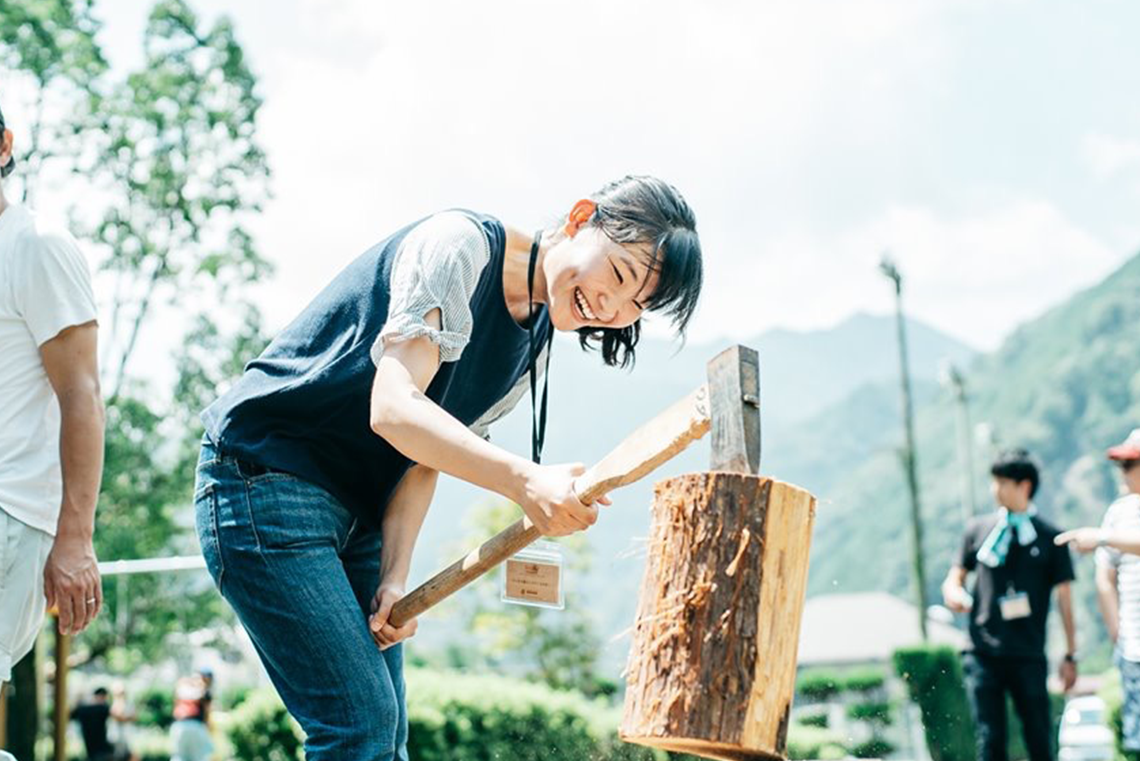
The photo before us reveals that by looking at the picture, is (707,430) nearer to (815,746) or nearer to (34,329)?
(34,329)

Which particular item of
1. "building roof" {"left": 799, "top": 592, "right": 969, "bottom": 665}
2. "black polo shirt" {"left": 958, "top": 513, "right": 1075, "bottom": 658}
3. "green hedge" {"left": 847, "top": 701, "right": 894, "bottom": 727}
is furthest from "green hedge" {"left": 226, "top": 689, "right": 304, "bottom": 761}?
"building roof" {"left": 799, "top": 592, "right": 969, "bottom": 665}

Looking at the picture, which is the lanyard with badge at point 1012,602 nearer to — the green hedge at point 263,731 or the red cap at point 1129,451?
the red cap at point 1129,451

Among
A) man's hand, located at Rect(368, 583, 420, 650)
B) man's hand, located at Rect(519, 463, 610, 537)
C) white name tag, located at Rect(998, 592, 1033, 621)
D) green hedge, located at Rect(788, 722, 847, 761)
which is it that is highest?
white name tag, located at Rect(998, 592, 1033, 621)

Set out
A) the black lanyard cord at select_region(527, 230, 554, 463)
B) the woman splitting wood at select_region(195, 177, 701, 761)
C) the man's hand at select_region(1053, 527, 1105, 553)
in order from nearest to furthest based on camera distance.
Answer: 1. the woman splitting wood at select_region(195, 177, 701, 761)
2. the black lanyard cord at select_region(527, 230, 554, 463)
3. the man's hand at select_region(1053, 527, 1105, 553)

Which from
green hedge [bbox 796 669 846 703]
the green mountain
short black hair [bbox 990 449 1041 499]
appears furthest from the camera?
the green mountain

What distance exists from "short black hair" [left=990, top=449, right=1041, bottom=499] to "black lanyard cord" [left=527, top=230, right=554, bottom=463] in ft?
14.7

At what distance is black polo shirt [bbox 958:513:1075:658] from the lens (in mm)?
6664

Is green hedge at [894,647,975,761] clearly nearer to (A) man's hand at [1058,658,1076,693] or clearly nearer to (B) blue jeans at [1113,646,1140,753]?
(A) man's hand at [1058,658,1076,693]

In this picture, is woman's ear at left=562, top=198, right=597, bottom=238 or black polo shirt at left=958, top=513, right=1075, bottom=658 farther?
black polo shirt at left=958, top=513, right=1075, bottom=658

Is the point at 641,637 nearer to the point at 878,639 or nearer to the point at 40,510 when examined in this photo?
the point at 40,510

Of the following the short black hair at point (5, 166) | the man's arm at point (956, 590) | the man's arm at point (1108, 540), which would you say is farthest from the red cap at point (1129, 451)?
the short black hair at point (5, 166)

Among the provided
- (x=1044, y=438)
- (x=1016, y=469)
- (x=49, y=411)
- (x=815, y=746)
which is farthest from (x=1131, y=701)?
(x=1044, y=438)

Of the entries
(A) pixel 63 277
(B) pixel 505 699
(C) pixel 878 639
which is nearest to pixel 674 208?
(A) pixel 63 277

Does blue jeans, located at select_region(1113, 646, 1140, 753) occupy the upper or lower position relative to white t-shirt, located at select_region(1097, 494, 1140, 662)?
lower
